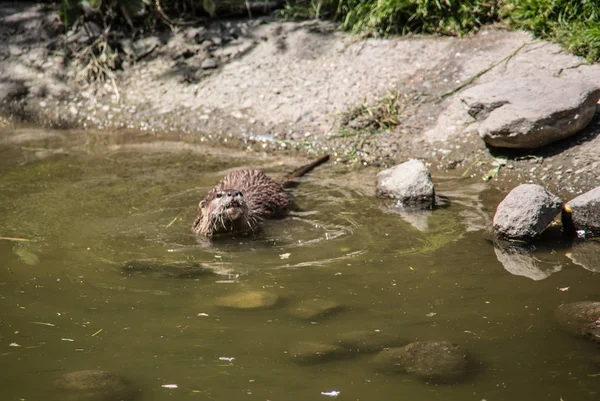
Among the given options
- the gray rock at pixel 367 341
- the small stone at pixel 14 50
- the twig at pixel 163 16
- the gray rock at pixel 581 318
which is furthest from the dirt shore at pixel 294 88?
the gray rock at pixel 367 341

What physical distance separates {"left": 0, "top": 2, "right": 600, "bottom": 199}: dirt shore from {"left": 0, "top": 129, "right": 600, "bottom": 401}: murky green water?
63cm

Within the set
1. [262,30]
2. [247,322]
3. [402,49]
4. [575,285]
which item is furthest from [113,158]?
[575,285]

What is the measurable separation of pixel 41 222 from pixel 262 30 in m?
3.95

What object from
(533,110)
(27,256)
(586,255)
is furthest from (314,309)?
(533,110)

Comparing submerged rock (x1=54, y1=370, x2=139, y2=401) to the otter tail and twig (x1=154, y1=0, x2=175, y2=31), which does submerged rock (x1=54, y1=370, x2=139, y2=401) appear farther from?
twig (x1=154, y1=0, x2=175, y2=31)

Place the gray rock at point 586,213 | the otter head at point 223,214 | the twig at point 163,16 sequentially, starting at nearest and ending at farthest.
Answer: the gray rock at point 586,213, the otter head at point 223,214, the twig at point 163,16

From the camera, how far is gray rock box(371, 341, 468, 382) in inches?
117

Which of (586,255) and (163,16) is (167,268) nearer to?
(586,255)

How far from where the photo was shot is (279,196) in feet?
18.2

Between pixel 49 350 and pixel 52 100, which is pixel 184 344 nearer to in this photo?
pixel 49 350

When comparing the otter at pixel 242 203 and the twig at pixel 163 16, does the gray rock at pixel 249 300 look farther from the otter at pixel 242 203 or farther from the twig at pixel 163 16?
the twig at pixel 163 16

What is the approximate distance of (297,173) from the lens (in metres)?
6.16

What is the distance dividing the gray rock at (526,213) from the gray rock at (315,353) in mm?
1752

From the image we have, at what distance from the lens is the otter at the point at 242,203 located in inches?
195
